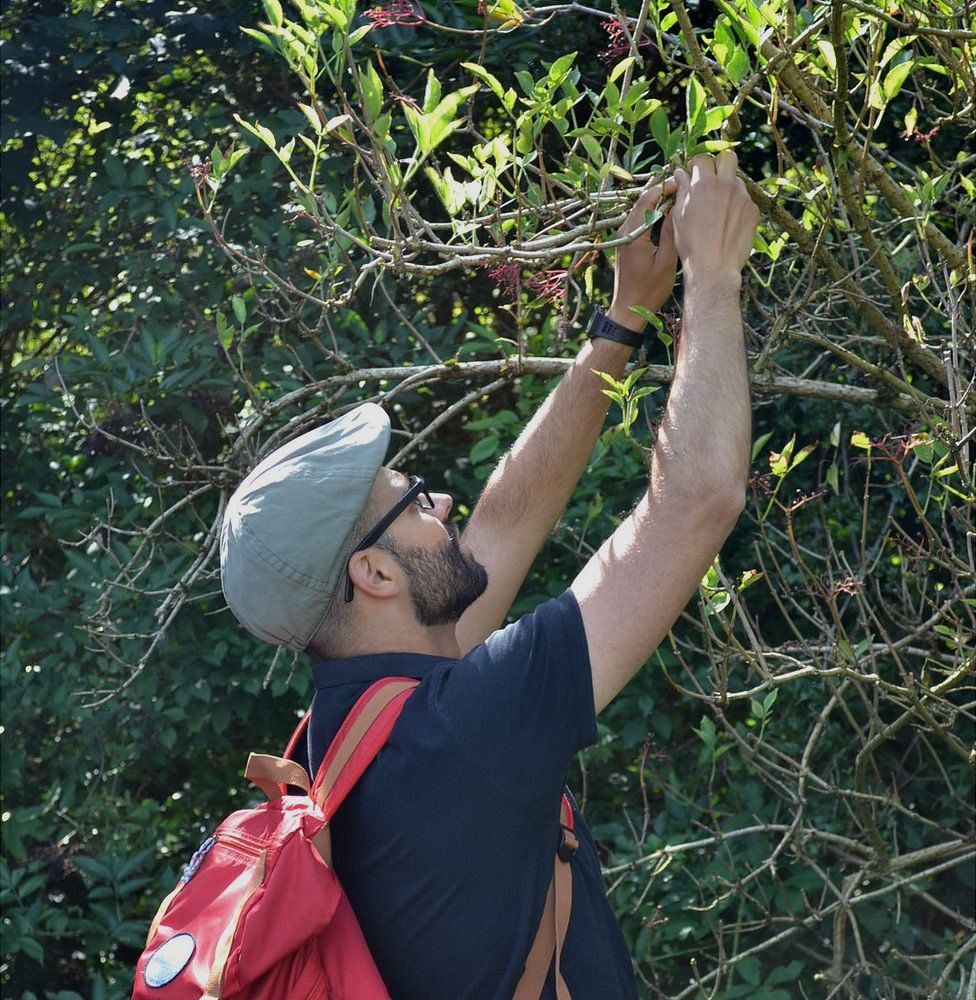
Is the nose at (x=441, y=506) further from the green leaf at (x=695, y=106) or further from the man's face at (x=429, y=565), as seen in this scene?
the green leaf at (x=695, y=106)

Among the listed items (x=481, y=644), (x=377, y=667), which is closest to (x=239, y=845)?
(x=377, y=667)

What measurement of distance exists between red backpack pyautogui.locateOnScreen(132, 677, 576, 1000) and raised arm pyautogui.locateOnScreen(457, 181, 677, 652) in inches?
22.1

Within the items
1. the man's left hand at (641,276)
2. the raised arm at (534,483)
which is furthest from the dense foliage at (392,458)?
the man's left hand at (641,276)

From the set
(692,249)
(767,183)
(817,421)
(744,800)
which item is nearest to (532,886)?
(692,249)

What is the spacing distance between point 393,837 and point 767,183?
1.37m

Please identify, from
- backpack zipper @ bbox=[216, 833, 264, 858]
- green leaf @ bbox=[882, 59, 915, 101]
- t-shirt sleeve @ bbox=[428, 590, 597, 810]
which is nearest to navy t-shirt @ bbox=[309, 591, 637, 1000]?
t-shirt sleeve @ bbox=[428, 590, 597, 810]

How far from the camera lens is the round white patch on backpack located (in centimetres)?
171

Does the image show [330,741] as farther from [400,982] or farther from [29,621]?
[29,621]

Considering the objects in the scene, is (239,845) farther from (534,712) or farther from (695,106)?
(695,106)

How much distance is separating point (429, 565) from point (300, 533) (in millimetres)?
206

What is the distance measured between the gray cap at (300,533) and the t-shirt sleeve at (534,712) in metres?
Answer: 0.37

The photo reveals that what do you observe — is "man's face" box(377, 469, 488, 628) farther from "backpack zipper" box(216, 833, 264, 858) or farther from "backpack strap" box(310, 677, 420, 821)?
"backpack zipper" box(216, 833, 264, 858)

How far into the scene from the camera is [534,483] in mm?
2443

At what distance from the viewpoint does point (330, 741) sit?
1962 millimetres
